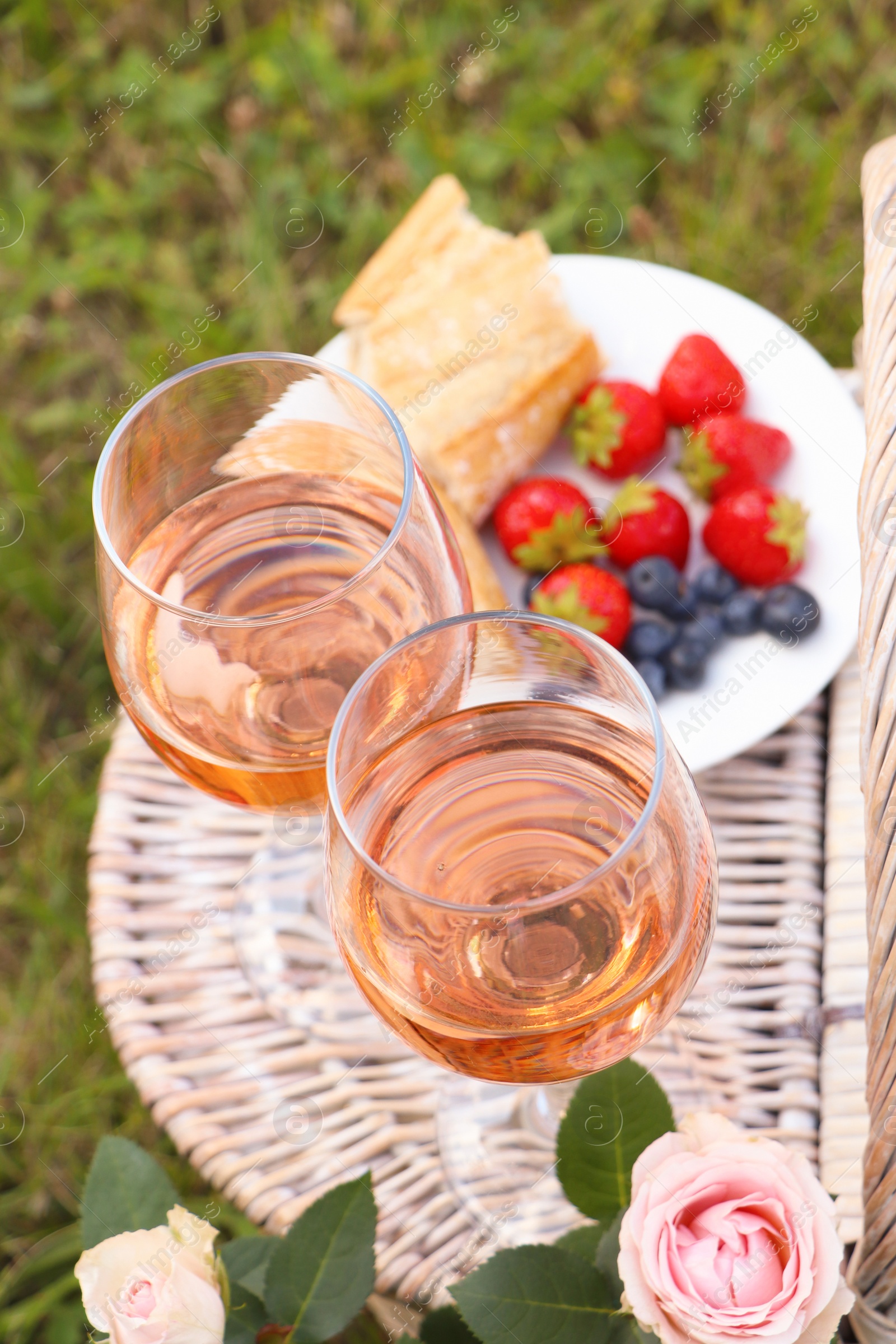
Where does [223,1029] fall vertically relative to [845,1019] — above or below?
above

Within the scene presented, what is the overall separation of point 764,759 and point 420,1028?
53 centimetres

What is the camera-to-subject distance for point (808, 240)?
1.94 meters

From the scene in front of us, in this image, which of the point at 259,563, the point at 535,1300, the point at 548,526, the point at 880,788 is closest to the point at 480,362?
the point at 548,526

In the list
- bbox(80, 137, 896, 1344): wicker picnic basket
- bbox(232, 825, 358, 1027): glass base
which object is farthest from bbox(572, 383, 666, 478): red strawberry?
bbox(232, 825, 358, 1027): glass base

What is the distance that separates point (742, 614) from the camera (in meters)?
1.18

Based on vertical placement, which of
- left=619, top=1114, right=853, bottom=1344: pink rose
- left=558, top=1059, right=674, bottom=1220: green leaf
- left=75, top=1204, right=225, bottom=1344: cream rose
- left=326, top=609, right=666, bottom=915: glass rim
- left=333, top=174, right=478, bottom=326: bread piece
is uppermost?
left=326, top=609, right=666, bottom=915: glass rim

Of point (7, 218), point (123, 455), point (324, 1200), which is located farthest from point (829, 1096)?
point (7, 218)

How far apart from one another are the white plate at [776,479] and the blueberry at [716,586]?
52mm

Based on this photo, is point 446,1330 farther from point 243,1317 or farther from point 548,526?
point 548,526

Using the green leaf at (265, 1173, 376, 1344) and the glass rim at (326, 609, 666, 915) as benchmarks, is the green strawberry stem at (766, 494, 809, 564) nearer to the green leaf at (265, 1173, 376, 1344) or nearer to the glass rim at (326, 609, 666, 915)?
the glass rim at (326, 609, 666, 915)

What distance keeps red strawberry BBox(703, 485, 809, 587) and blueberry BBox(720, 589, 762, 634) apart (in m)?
0.03

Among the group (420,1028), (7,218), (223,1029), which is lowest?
(223,1029)

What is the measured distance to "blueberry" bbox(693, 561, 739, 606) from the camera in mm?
1247

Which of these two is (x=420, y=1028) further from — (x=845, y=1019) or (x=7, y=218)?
(x=7, y=218)
